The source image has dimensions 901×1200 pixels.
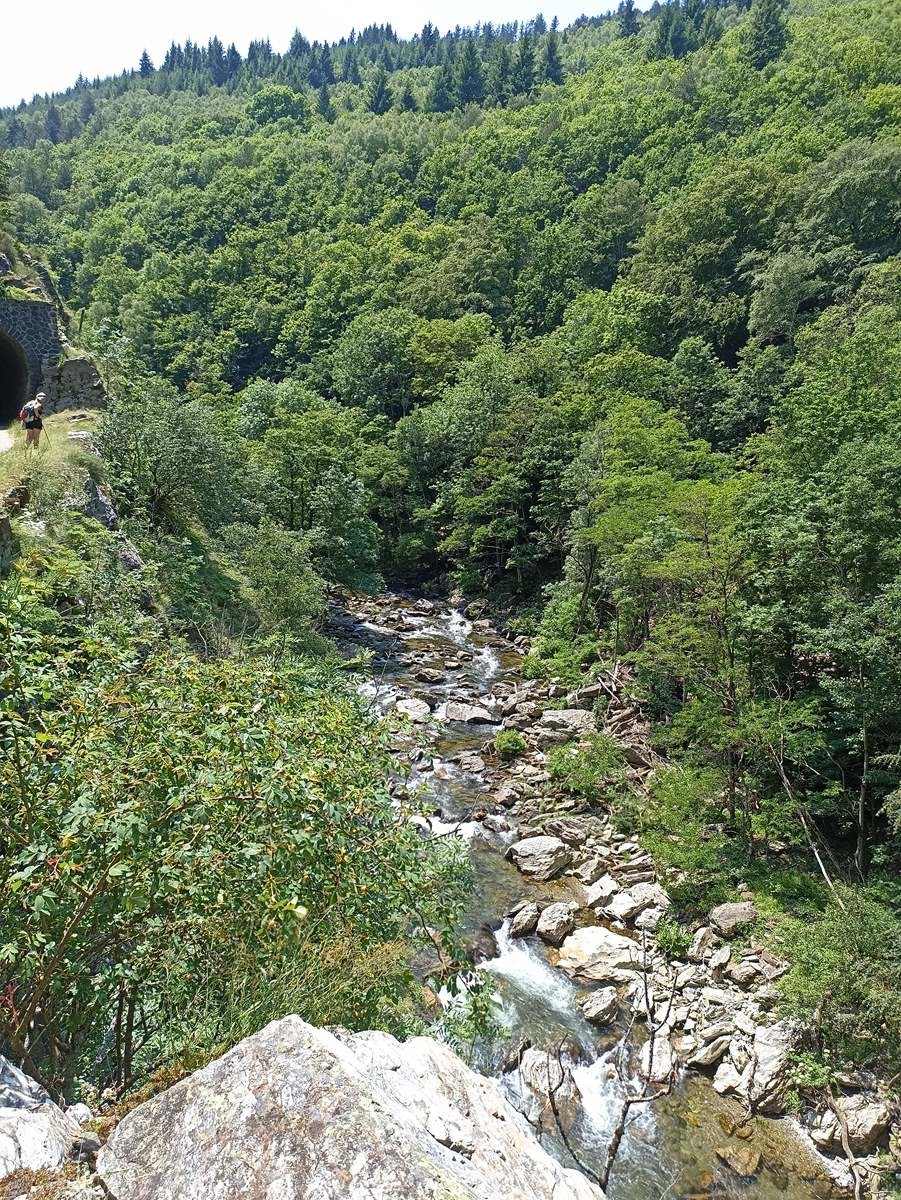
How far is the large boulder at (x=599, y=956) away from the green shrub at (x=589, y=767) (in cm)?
548

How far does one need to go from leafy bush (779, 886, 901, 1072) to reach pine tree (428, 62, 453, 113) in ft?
522

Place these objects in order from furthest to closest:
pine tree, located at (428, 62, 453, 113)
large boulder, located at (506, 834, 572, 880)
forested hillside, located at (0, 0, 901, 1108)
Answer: pine tree, located at (428, 62, 453, 113), large boulder, located at (506, 834, 572, 880), forested hillside, located at (0, 0, 901, 1108)

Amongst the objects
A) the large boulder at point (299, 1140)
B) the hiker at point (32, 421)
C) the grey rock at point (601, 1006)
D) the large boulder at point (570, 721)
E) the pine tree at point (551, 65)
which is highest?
the pine tree at point (551, 65)

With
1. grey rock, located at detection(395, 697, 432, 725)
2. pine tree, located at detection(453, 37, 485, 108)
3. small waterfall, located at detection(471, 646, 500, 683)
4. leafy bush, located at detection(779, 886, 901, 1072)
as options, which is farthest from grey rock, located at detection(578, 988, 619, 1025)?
pine tree, located at detection(453, 37, 485, 108)

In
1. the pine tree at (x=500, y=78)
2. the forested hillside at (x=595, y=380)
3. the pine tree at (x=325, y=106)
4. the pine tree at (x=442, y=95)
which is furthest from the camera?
the pine tree at (x=325, y=106)

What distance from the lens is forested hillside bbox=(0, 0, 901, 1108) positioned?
53.4 ft

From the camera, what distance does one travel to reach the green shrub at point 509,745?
76.5ft

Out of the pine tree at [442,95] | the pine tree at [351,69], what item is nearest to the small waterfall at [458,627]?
the pine tree at [442,95]

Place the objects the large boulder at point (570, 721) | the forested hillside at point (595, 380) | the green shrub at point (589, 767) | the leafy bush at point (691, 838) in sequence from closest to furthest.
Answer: the leafy bush at point (691, 838), the forested hillside at point (595, 380), the green shrub at point (589, 767), the large boulder at point (570, 721)

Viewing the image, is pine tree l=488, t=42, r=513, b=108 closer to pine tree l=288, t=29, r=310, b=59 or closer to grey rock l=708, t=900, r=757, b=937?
pine tree l=288, t=29, r=310, b=59

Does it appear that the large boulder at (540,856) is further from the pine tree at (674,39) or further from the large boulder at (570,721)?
the pine tree at (674,39)

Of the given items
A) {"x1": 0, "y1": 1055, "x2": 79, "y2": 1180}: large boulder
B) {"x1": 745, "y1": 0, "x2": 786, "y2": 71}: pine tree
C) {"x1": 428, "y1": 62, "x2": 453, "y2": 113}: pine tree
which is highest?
{"x1": 428, "y1": 62, "x2": 453, "y2": 113}: pine tree

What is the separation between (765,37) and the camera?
352ft

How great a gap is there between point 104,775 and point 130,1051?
8.50ft
